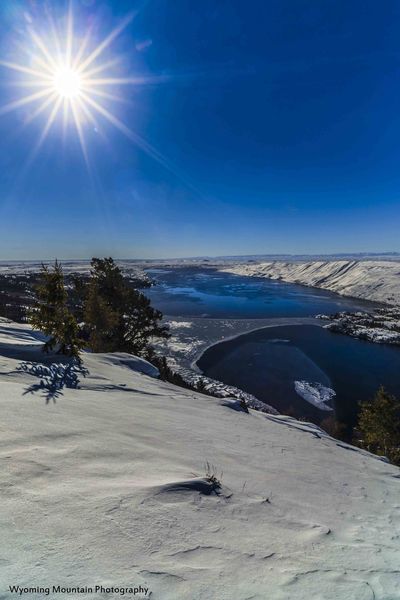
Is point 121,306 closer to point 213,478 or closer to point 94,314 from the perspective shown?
point 94,314

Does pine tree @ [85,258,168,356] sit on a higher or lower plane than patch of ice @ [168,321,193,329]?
higher

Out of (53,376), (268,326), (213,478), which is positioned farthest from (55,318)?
(268,326)

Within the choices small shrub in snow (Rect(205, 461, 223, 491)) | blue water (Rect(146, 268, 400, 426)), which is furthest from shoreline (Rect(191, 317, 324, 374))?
small shrub in snow (Rect(205, 461, 223, 491))

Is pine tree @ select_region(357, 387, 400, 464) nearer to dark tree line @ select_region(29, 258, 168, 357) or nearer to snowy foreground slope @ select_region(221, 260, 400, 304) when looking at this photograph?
dark tree line @ select_region(29, 258, 168, 357)

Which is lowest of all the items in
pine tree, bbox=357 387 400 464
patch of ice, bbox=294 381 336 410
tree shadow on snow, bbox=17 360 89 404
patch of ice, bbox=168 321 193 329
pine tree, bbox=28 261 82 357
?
patch of ice, bbox=294 381 336 410

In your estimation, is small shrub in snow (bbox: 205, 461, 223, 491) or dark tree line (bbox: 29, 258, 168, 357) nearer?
small shrub in snow (bbox: 205, 461, 223, 491)

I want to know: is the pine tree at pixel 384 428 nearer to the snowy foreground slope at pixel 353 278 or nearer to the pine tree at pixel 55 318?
the pine tree at pixel 55 318

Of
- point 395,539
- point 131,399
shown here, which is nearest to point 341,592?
point 395,539
